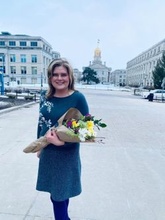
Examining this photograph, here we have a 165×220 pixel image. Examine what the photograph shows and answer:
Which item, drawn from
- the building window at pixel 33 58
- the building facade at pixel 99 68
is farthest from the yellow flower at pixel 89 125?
the building facade at pixel 99 68

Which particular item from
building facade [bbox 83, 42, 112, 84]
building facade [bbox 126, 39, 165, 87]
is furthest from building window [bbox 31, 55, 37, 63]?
building facade [bbox 83, 42, 112, 84]

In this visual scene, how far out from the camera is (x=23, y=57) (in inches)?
2479

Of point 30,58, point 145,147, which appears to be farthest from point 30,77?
point 145,147

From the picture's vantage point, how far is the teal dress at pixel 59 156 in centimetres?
179

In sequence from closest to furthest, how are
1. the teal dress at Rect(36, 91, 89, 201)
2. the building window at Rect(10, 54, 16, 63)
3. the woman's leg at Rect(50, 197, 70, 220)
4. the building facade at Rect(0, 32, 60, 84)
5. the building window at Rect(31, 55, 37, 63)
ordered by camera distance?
the teal dress at Rect(36, 91, 89, 201) < the woman's leg at Rect(50, 197, 70, 220) < the building facade at Rect(0, 32, 60, 84) < the building window at Rect(31, 55, 37, 63) < the building window at Rect(10, 54, 16, 63)

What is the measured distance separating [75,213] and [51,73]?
182 cm

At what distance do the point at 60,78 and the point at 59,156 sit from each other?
73cm

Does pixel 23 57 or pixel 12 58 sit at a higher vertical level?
pixel 23 57

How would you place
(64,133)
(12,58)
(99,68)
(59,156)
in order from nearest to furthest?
(64,133), (59,156), (12,58), (99,68)

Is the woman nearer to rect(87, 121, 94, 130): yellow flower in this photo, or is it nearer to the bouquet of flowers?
the bouquet of flowers

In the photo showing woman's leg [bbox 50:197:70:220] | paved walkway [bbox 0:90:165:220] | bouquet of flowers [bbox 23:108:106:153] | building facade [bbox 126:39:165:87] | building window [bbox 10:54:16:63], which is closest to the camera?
bouquet of flowers [bbox 23:108:106:153]

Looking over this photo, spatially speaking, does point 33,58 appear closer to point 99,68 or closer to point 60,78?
point 99,68

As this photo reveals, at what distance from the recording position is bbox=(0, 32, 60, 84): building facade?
60812 mm

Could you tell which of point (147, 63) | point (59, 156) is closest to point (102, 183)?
point (59, 156)
